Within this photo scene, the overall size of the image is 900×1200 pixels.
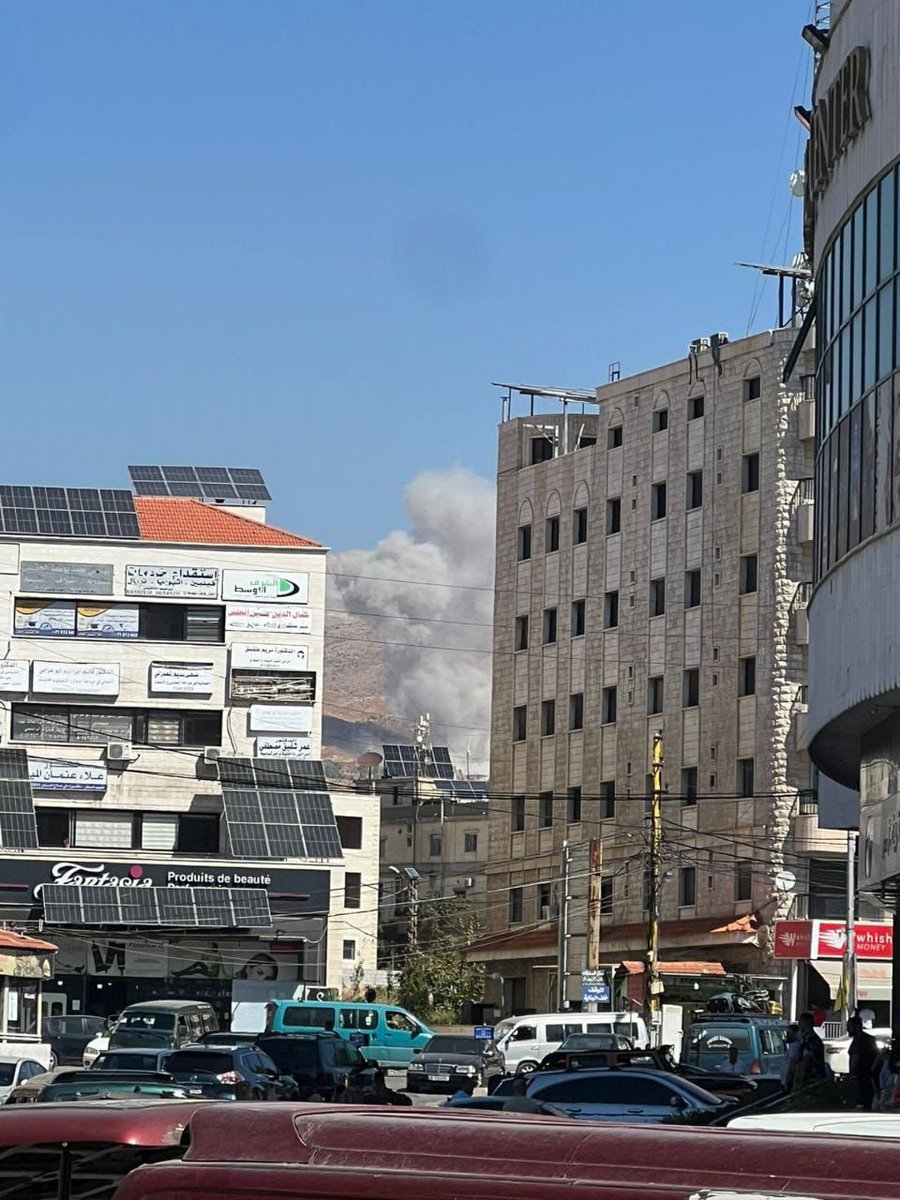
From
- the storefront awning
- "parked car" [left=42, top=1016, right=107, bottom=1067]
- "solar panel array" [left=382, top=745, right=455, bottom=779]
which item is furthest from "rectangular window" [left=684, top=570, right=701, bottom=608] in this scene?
"solar panel array" [left=382, top=745, right=455, bottom=779]

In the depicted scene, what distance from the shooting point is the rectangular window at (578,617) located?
80.2m

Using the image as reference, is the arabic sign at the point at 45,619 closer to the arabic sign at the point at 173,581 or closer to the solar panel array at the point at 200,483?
the arabic sign at the point at 173,581

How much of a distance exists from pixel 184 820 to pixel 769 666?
2188 cm

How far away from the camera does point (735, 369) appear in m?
73.2

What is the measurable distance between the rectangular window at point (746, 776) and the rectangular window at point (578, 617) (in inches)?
424

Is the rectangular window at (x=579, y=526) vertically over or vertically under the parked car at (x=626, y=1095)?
over

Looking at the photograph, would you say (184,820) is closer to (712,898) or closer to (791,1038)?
(712,898)

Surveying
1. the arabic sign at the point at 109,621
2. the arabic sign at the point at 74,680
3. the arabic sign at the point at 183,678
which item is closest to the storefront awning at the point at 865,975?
the arabic sign at the point at 183,678

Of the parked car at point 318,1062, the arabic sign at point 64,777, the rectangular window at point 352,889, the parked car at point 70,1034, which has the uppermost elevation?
the arabic sign at point 64,777

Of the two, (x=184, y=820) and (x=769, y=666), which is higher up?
(x=769, y=666)

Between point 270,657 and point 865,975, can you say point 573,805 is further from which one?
point 865,975

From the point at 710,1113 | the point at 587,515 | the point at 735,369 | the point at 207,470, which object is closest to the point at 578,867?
the point at 587,515

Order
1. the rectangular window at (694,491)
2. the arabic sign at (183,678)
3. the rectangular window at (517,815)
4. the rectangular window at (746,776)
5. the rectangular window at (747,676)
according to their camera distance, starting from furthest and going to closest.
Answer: the rectangular window at (517,815) < the arabic sign at (183,678) < the rectangular window at (694,491) < the rectangular window at (747,676) < the rectangular window at (746,776)

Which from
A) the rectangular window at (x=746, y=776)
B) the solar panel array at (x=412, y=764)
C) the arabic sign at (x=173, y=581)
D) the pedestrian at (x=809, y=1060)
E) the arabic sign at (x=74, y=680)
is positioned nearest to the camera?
the pedestrian at (x=809, y=1060)
